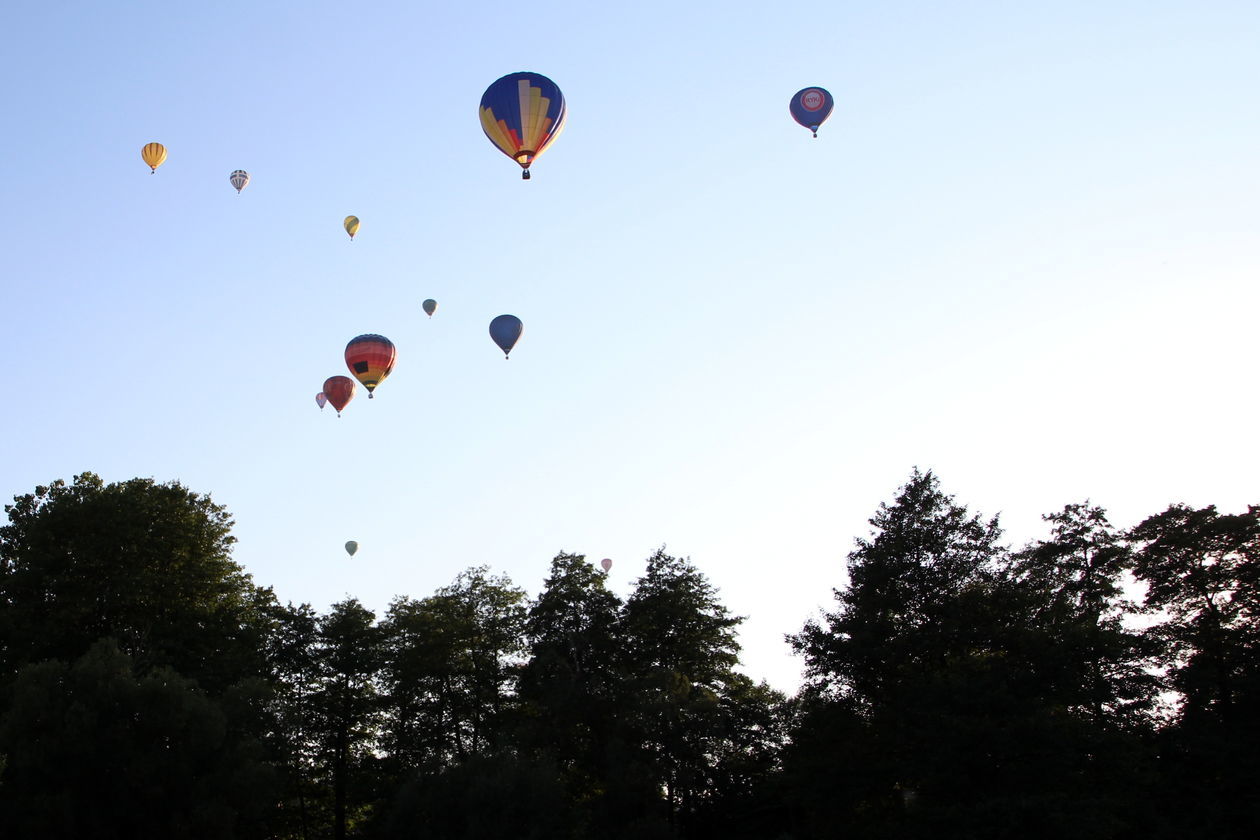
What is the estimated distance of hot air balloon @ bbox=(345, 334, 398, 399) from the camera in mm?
52881

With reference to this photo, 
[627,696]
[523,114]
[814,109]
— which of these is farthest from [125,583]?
[814,109]

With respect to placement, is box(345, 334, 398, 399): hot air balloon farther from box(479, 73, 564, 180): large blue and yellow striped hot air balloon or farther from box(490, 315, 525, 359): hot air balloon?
box(479, 73, 564, 180): large blue and yellow striped hot air balloon

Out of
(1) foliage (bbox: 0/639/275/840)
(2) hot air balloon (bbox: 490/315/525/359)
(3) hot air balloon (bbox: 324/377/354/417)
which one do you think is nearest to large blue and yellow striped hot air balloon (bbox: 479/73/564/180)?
(2) hot air balloon (bbox: 490/315/525/359)

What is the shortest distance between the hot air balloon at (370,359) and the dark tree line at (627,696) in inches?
355

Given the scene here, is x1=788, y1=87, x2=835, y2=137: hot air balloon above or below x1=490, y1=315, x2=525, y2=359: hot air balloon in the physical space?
above

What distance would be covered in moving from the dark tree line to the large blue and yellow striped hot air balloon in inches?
727

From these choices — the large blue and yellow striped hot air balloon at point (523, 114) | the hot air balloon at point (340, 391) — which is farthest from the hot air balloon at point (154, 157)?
the large blue and yellow striped hot air balloon at point (523, 114)

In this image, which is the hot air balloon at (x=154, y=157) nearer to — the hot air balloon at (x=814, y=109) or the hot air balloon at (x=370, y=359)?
the hot air balloon at (x=370, y=359)

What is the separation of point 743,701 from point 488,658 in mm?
12702

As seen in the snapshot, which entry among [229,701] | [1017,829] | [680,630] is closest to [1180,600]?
[1017,829]

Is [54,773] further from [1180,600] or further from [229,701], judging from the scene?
[1180,600]

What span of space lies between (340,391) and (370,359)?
460cm

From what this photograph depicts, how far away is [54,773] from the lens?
107 ft

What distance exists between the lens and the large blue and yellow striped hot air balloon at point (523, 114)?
42594 mm
